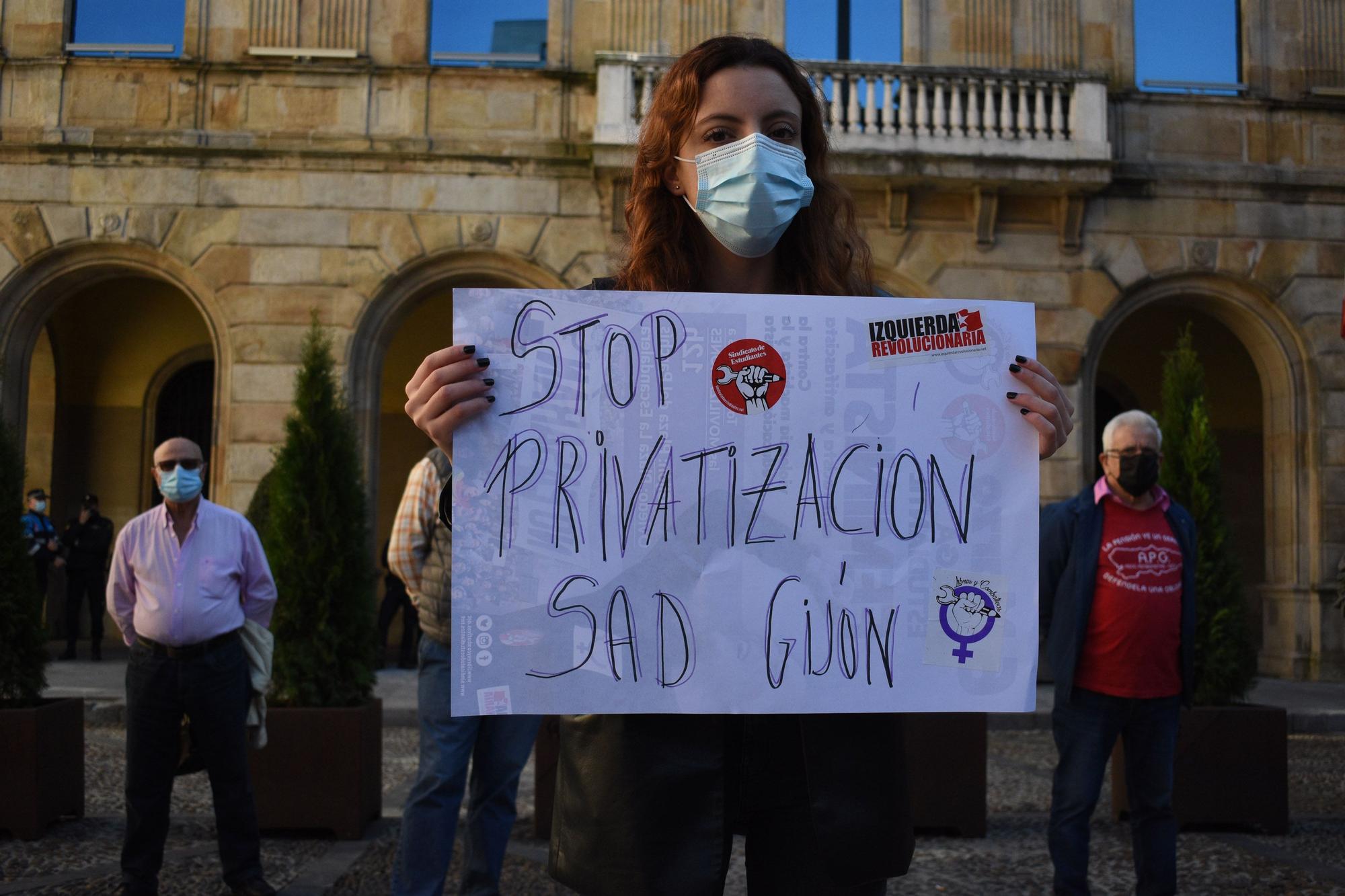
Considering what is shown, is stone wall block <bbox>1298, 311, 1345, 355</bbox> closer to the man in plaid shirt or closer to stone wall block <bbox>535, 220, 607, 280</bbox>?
stone wall block <bbox>535, 220, 607, 280</bbox>

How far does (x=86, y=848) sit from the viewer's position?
19.3 feet

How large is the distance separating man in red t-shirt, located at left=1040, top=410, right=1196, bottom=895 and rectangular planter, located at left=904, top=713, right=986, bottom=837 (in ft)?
4.32

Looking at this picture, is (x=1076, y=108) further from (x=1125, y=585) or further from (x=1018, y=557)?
(x=1018, y=557)

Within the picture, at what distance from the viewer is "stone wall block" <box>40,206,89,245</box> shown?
13.2 m

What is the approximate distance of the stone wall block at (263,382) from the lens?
1305 cm

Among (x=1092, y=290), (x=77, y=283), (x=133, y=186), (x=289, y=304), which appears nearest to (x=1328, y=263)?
(x=1092, y=290)

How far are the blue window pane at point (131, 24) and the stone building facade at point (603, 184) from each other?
0.27 metres

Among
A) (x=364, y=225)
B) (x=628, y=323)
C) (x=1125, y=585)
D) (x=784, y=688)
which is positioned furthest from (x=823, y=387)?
(x=364, y=225)

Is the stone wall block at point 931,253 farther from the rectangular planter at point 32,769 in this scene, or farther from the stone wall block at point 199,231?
the rectangular planter at point 32,769

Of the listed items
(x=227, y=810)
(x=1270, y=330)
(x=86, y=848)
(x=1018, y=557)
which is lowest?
(x=86, y=848)

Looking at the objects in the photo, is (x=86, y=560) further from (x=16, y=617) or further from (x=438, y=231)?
(x=16, y=617)

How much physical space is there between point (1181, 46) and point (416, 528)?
1305 cm

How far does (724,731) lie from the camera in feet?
6.09

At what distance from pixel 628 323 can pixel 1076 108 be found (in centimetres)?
1290
